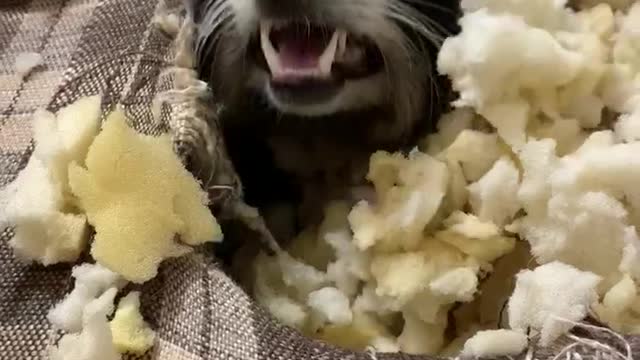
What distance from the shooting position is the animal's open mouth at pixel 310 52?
33.4 inches

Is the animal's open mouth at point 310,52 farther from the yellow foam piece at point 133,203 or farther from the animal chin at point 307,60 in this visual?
the yellow foam piece at point 133,203

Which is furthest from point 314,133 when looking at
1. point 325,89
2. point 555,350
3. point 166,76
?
point 555,350

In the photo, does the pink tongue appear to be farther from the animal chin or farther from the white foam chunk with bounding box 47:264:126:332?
the white foam chunk with bounding box 47:264:126:332

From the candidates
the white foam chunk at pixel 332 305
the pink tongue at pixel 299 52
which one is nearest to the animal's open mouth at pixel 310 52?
the pink tongue at pixel 299 52

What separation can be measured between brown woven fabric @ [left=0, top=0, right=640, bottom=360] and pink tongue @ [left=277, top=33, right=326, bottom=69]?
99 mm

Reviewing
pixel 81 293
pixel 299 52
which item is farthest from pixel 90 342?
pixel 299 52

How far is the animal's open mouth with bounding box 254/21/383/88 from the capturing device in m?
0.85

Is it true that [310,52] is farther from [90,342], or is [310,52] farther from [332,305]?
[90,342]

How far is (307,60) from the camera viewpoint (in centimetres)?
87

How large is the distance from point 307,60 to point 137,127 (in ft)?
0.66

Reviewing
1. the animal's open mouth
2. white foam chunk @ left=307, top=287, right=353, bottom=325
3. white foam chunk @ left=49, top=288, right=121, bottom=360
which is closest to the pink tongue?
the animal's open mouth

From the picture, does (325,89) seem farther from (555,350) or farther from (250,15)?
Answer: (555,350)

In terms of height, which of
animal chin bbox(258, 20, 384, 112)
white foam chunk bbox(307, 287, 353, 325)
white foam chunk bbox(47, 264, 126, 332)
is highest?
white foam chunk bbox(47, 264, 126, 332)

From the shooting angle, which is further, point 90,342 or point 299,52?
point 299,52
